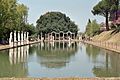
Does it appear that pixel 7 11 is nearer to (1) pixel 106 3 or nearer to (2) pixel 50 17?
(1) pixel 106 3

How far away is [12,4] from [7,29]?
465 cm

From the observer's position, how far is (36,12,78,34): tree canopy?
386 feet

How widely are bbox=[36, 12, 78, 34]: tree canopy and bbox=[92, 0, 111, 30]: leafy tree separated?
956 inches

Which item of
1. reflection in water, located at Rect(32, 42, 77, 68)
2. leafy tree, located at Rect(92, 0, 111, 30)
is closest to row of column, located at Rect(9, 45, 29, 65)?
reflection in water, located at Rect(32, 42, 77, 68)

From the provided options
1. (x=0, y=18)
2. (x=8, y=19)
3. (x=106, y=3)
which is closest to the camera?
(x=0, y=18)

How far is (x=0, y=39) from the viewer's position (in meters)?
56.8

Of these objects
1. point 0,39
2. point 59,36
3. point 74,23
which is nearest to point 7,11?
point 0,39

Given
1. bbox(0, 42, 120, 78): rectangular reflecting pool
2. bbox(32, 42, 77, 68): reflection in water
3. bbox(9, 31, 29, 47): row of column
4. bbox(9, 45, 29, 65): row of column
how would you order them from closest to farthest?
bbox(0, 42, 120, 78): rectangular reflecting pool
bbox(32, 42, 77, 68): reflection in water
bbox(9, 45, 29, 65): row of column
bbox(9, 31, 29, 47): row of column

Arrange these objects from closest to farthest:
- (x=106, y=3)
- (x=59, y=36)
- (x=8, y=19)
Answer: (x=8, y=19) < (x=106, y=3) < (x=59, y=36)

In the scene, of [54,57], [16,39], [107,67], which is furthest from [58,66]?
[16,39]

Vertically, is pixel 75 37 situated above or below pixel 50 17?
below

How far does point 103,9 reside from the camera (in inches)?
3565

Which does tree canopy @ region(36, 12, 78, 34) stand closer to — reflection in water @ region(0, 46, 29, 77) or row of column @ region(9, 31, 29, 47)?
row of column @ region(9, 31, 29, 47)

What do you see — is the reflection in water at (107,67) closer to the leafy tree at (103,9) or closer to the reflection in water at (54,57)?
the reflection in water at (54,57)
